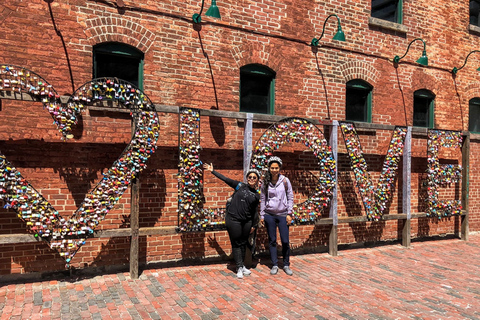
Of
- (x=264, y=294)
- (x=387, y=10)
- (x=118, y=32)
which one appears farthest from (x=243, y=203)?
(x=387, y=10)

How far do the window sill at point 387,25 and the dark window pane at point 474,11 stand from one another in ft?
10.5

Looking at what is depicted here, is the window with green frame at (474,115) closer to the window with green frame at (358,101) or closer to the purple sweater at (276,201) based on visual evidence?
the window with green frame at (358,101)

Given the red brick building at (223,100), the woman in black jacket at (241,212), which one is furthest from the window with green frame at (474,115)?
the woman in black jacket at (241,212)

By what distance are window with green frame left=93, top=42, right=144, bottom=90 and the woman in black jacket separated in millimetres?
2056

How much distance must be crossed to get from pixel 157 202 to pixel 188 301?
77.8 inches

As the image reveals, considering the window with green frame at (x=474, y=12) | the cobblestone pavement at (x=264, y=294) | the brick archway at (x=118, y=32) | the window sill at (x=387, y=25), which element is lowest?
the cobblestone pavement at (x=264, y=294)

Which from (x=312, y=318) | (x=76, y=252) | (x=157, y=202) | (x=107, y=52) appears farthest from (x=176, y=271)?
(x=107, y=52)

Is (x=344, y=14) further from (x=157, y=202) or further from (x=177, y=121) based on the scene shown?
(x=157, y=202)

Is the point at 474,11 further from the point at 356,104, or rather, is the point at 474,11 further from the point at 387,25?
the point at 356,104

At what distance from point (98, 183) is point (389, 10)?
7995 millimetres

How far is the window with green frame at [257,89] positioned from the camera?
674 centimetres

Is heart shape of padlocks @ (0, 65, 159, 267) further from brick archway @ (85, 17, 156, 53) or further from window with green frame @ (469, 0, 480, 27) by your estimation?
window with green frame @ (469, 0, 480, 27)

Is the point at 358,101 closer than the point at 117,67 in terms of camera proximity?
No

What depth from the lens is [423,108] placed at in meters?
8.88
